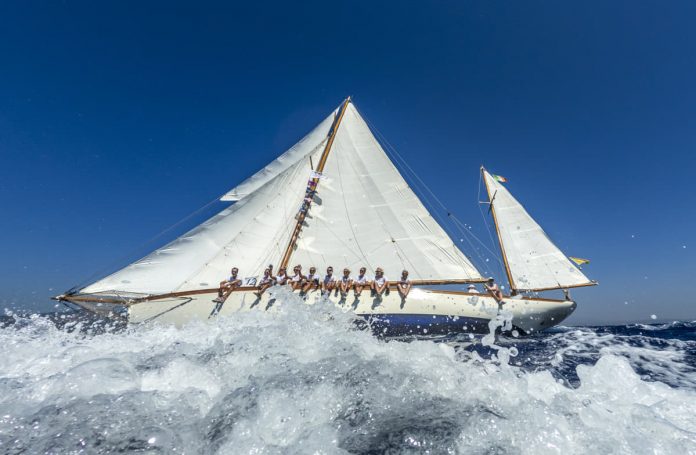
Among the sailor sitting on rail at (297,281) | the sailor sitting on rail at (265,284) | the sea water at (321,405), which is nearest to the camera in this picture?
the sea water at (321,405)

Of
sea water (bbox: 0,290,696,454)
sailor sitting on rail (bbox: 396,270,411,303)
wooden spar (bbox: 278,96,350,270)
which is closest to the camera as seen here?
sea water (bbox: 0,290,696,454)

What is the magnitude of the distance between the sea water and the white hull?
19.0 ft

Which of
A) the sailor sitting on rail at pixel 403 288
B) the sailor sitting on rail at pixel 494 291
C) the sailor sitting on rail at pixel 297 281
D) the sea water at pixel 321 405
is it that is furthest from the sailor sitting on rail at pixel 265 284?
the sailor sitting on rail at pixel 494 291

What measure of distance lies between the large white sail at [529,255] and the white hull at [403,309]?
418cm

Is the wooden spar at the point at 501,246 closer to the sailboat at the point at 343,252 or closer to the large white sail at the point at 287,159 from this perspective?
the sailboat at the point at 343,252

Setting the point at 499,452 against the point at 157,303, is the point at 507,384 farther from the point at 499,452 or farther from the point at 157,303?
the point at 157,303

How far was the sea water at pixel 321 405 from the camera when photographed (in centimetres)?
201

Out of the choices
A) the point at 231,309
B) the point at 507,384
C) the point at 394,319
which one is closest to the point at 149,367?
the point at 507,384

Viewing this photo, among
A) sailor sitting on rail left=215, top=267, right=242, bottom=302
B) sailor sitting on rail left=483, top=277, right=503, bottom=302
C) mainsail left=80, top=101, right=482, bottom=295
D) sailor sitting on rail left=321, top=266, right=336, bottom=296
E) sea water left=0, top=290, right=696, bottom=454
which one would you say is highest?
mainsail left=80, top=101, right=482, bottom=295

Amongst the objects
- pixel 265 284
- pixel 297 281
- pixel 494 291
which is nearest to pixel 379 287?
pixel 297 281

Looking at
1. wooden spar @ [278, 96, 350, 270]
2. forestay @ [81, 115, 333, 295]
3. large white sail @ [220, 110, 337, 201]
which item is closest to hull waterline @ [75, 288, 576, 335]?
forestay @ [81, 115, 333, 295]

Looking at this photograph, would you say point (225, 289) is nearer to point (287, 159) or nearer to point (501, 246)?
point (287, 159)

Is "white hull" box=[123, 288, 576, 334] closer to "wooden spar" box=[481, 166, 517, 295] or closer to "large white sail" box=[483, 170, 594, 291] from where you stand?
"wooden spar" box=[481, 166, 517, 295]

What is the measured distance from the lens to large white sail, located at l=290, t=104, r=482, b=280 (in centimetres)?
1481
